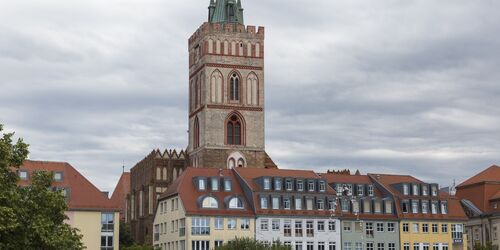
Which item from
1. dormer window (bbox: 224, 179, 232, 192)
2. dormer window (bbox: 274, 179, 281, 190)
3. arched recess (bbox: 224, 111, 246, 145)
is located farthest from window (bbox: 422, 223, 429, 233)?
arched recess (bbox: 224, 111, 246, 145)

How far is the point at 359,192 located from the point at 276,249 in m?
27.4

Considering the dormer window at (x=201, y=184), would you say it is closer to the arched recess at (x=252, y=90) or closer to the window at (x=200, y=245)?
the window at (x=200, y=245)

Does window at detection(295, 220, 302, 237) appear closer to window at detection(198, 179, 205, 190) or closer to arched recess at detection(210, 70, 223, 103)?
window at detection(198, 179, 205, 190)

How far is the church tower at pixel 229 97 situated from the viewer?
140125 mm

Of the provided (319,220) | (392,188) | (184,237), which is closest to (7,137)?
(184,237)

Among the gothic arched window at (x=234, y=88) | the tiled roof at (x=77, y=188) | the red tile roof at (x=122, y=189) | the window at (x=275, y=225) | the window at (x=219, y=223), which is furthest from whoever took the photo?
the red tile roof at (x=122, y=189)

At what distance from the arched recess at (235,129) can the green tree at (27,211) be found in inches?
3106

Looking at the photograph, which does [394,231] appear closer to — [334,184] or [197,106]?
[334,184]

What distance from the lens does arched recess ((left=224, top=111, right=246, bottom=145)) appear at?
141m

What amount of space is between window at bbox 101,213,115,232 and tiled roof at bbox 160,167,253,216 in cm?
806

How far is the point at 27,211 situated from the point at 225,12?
90.4 metres

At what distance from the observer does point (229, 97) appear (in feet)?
468

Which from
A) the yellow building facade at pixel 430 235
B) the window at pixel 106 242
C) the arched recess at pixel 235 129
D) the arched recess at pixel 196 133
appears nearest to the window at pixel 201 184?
the window at pixel 106 242

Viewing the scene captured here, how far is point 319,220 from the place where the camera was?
113 m
